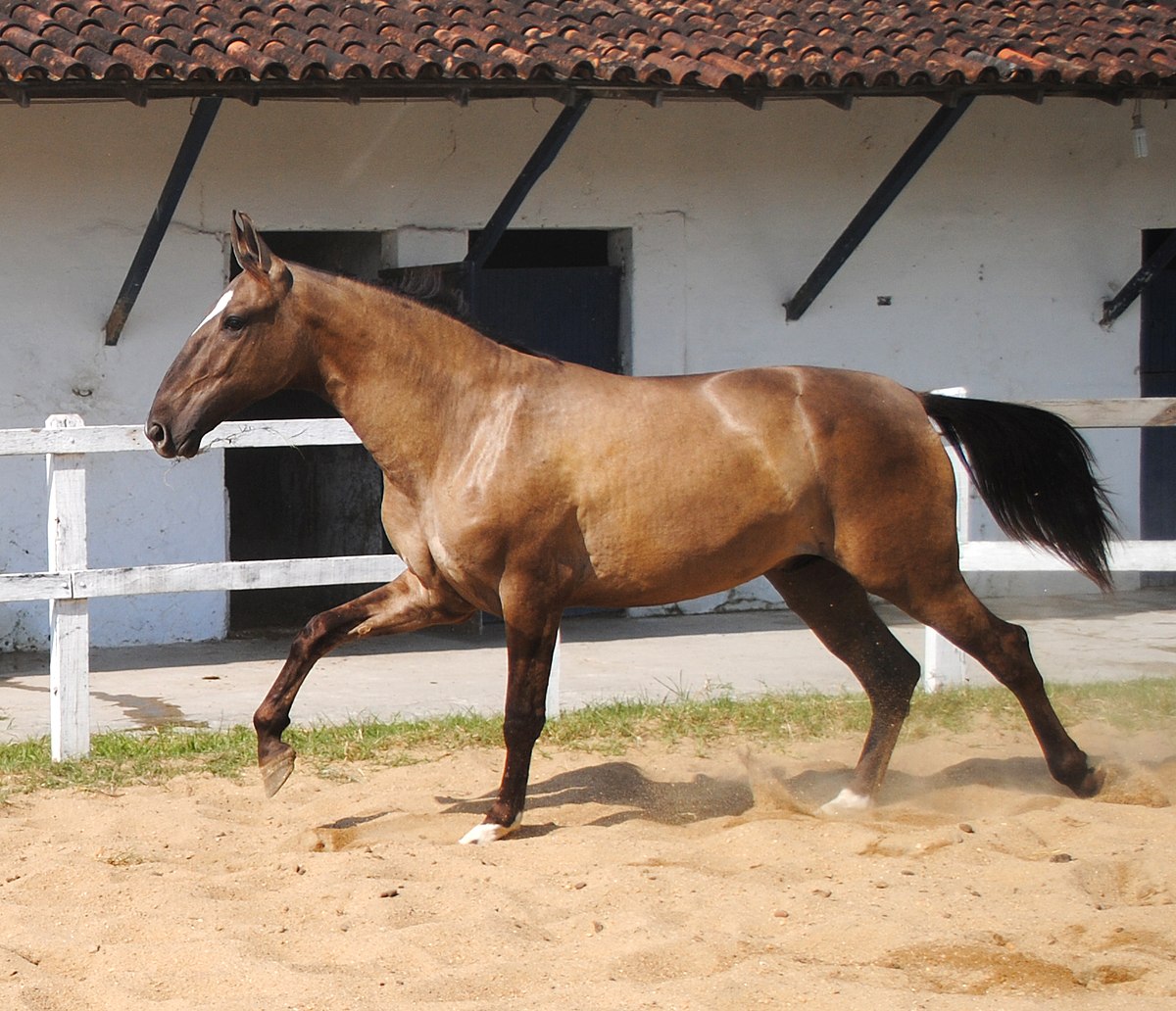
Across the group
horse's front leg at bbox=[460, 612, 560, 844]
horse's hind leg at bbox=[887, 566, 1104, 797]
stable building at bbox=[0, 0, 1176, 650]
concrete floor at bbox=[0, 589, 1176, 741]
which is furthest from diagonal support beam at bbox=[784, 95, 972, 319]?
horse's front leg at bbox=[460, 612, 560, 844]

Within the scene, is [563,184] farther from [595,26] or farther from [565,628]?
[565,628]

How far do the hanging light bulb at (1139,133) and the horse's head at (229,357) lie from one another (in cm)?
759

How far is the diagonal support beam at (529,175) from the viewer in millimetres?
9250

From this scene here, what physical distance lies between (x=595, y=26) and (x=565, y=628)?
11.9 feet

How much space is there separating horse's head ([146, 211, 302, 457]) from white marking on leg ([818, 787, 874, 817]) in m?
2.35

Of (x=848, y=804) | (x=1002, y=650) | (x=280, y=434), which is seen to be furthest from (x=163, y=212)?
(x=1002, y=650)

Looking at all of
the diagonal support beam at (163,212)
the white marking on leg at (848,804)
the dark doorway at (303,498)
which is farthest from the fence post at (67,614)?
the dark doorway at (303,498)

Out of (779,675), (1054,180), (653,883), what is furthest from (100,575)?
(1054,180)

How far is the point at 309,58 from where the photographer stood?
8.52 metres

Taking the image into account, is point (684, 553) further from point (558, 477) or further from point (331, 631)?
point (331, 631)

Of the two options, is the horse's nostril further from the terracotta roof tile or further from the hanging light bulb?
the hanging light bulb

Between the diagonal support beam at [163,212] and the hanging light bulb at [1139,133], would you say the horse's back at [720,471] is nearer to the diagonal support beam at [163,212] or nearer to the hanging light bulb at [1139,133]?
the diagonal support beam at [163,212]

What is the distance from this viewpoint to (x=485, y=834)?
202 inches

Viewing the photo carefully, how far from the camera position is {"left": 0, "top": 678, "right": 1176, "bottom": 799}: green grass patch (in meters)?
6.22
